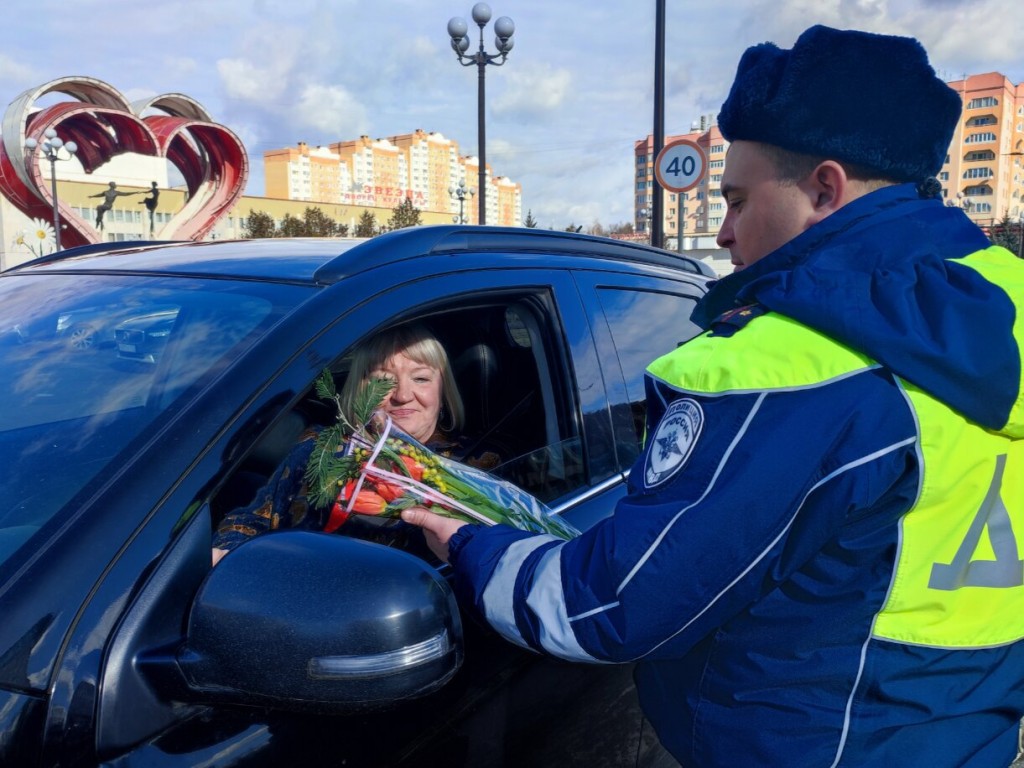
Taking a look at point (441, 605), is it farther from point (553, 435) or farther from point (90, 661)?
point (553, 435)

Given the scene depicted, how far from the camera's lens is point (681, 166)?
30.3 feet

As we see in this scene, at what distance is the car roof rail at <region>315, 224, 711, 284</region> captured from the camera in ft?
5.45

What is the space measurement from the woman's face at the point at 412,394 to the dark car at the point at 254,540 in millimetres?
214

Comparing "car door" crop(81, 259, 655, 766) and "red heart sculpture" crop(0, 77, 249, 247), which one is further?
"red heart sculpture" crop(0, 77, 249, 247)

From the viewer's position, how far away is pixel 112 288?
1864mm

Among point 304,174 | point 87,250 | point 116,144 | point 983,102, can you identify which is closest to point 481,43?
point 87,250

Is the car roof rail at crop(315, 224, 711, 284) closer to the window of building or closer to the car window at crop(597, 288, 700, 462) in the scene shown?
the car window at crop(597, 288, 700, 462)

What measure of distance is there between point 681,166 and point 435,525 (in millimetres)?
8358

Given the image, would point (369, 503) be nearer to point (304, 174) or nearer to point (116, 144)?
point (116, 144)

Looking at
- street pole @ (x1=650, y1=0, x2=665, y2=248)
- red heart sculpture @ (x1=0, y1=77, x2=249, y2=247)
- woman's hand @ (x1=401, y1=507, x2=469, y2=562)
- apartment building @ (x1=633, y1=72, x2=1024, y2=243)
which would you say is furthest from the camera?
apartment building @ (x1=633, y1=72, x2=1024, y2=243)

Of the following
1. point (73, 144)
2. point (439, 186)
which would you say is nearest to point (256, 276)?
point (73, 144)

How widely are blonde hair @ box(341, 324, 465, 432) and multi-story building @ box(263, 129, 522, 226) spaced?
331ft

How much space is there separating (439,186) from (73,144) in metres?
86.0

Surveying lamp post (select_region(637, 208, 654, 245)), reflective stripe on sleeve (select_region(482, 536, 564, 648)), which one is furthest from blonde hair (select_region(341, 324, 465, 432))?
lamp post (select_region(637, 208, 654, 245))
